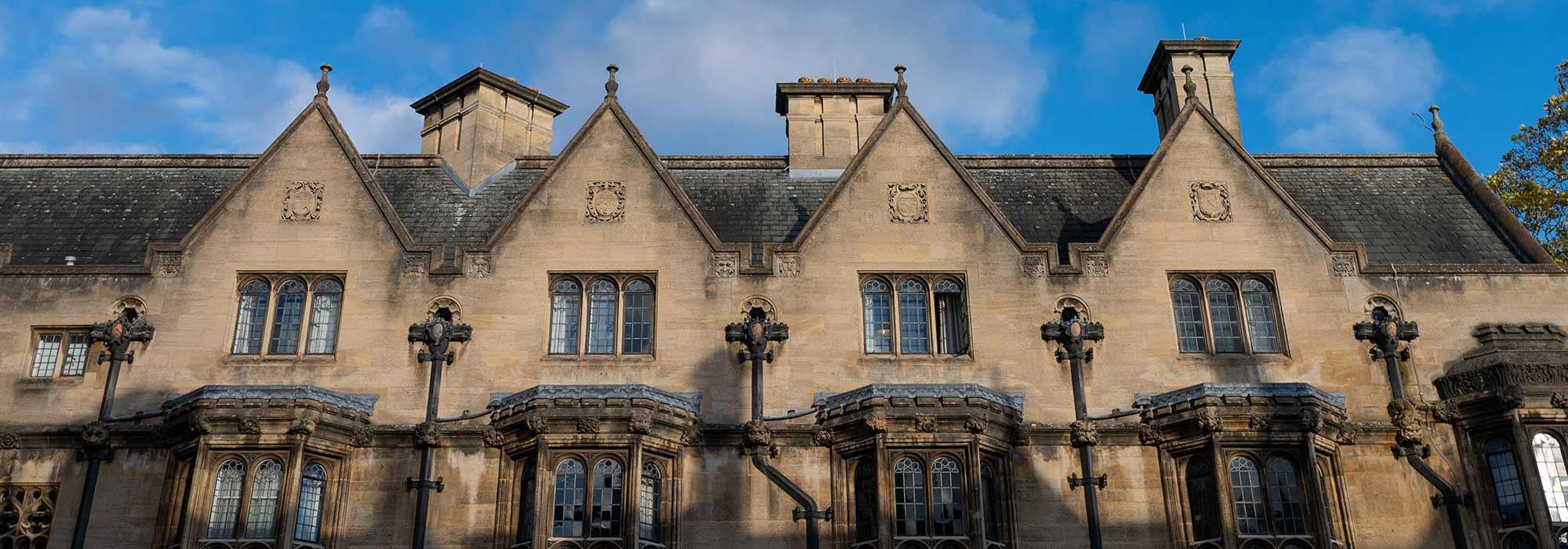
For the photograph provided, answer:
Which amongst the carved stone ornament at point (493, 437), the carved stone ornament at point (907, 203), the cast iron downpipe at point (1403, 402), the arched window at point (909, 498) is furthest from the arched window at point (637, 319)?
the cast iron downpipe at point (1403, 402)

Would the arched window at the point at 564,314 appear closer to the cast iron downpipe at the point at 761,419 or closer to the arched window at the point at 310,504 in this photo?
the cast iron downpipe at the point at 761,419

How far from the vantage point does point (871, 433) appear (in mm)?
24391

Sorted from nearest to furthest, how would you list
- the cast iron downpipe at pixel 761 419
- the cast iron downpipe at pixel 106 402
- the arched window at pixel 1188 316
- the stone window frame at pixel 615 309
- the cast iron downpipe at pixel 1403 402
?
1. the cast iron downpipe at pixel 761 419
2. the cast iron downpipe at pixel 106 402
3. the cast iron downpipe at pixel 1403 402
4. the stone window frame at pixel 615 309
5. the arched window at pixel 1188 316

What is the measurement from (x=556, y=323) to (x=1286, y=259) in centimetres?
1529

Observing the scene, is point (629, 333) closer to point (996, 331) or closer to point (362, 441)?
point (362, 441)

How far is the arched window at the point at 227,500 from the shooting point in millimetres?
23688

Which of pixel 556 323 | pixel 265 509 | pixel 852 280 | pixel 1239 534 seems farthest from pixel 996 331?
pixel 265 509

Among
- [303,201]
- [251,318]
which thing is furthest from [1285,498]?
[303,201]

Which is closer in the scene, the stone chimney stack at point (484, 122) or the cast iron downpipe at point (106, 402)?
the cast iron downpipe at point (106, 402)

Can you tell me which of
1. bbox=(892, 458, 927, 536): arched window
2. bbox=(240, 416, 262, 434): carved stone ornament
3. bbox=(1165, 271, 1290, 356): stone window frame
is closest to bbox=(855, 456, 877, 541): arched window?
bbox=(892, 458, 927, 536): arched window

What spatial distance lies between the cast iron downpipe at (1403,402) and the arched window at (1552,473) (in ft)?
4.51

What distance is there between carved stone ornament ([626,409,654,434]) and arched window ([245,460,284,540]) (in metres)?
6.39

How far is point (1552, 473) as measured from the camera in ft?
80.6

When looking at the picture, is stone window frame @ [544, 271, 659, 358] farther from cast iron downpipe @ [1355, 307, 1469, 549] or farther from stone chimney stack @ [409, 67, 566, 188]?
cast iron downpipe @ [1355, 307, 1469, 549]
